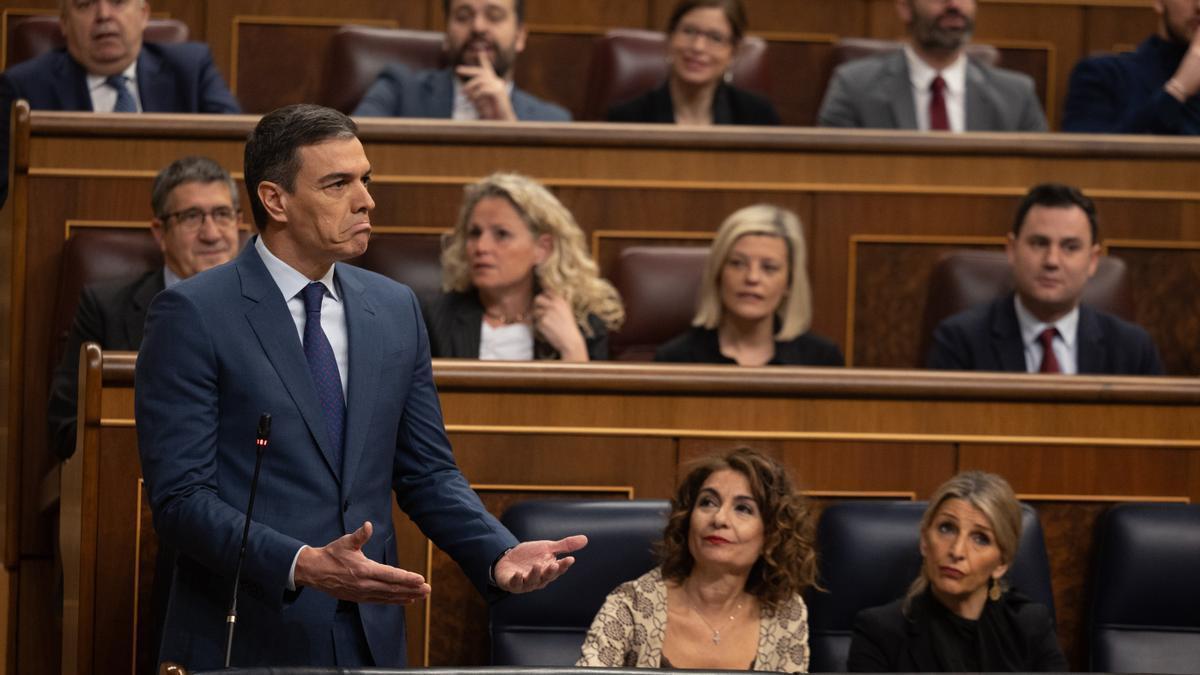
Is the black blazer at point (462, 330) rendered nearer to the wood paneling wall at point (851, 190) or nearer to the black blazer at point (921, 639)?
the wood paneling wall at point (851, 190)

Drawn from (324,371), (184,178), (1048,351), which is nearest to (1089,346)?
(1048,351)

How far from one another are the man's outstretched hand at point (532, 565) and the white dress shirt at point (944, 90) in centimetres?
142

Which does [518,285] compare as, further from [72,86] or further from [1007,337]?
[72,86]

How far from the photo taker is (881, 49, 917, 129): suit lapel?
231cm

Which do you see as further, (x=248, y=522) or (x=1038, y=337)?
(x=1038, y=337)

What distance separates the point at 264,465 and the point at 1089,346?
1.12 meters

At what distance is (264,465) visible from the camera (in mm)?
1056

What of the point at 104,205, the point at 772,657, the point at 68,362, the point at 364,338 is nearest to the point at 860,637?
the point at 772,657

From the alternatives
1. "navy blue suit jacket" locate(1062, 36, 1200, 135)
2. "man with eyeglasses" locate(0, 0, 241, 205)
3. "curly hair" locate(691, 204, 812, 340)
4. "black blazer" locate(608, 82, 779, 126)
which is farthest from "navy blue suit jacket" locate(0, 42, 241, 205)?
"navy blue suit jacket" locate(1062, 36, 1200, 135)

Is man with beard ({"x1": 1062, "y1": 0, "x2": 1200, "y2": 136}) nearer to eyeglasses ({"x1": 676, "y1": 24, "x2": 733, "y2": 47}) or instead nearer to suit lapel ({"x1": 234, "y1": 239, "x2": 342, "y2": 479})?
eyeglasses ({"x1": 676, "y1": 24, "x2": 733, "y2": 47})

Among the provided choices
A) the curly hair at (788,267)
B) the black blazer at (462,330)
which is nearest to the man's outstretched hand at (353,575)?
the black blazer at (462,330)

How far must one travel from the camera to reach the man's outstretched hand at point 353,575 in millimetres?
959

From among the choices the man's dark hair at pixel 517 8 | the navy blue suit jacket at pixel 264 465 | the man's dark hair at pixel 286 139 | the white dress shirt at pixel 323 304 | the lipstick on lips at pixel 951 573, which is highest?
the man's dark hair at pixel 517 8

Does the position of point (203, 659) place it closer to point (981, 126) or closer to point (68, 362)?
point (68, 362)
